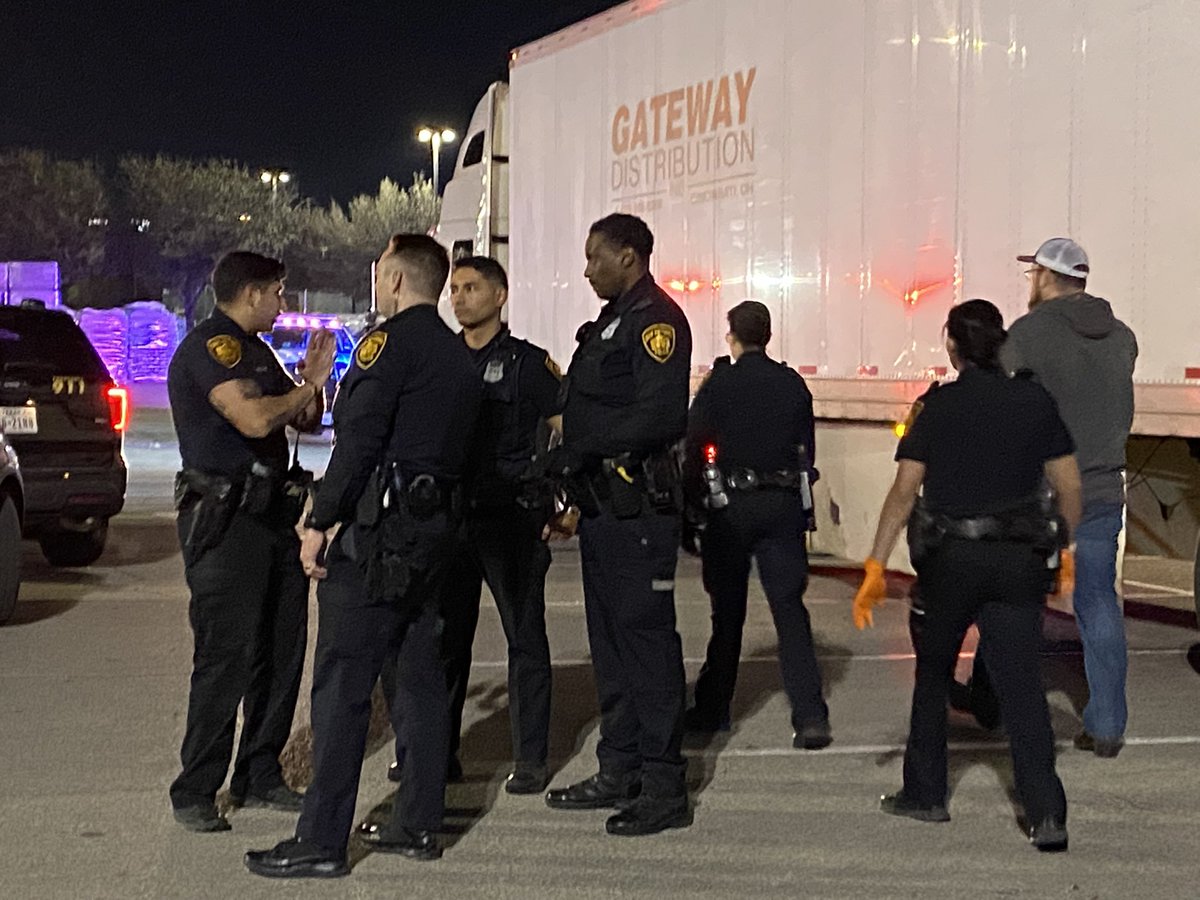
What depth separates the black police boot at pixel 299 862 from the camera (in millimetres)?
4988

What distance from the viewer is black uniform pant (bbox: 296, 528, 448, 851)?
5.02m

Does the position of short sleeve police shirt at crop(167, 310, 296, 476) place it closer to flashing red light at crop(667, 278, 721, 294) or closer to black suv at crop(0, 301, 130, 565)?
black suv at crop(0, 301, 130, 565)

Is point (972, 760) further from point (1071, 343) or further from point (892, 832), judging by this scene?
point (1071, 343)

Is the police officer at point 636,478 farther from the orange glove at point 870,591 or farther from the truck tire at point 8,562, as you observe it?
the truck tire at point 8,562

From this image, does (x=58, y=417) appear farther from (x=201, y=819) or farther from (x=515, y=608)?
(x=201, y=819)

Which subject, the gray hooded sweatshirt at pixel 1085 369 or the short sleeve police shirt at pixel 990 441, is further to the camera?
the gray hooded sweatshirt at pixel 1085 369

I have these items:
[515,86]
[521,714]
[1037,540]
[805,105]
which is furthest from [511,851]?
[515,86]

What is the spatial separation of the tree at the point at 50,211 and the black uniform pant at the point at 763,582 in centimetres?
5945

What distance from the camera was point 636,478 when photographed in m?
→ 5.57

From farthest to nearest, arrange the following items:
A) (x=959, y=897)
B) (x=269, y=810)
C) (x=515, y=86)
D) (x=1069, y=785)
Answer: (x=515, y=86), (x=1069, y=785), (x=269, y=810), (x=959, y=897)

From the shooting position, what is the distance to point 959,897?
494 centimetres

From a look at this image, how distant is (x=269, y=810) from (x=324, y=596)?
103 centimetres

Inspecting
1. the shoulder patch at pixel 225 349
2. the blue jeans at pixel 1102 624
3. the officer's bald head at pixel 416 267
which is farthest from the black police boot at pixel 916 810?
the shoulder patch at pixel 225 349

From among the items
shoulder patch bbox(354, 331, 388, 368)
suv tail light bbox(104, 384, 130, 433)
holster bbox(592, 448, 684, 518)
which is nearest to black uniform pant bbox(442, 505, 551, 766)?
holster bbox(592, 448, 684, 518)
